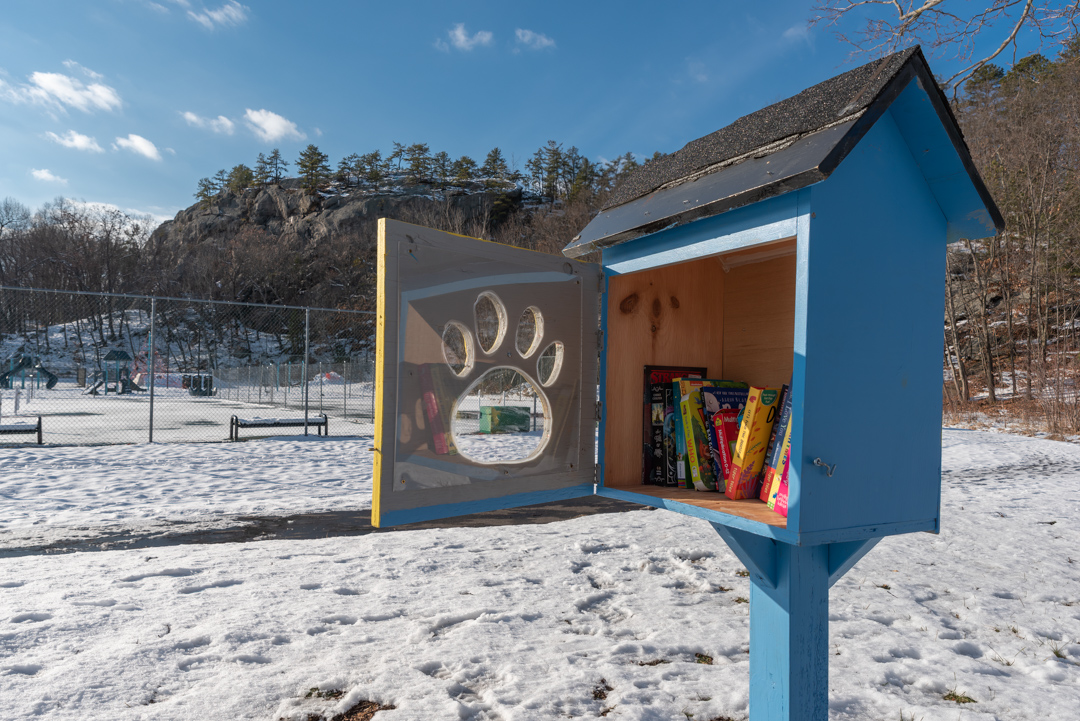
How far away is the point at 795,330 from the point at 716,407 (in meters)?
0.61

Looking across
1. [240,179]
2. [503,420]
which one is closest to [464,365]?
[503,420]

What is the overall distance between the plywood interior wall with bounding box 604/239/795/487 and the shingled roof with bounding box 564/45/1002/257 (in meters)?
0.25

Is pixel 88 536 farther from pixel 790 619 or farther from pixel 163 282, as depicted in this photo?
pixel 163 282

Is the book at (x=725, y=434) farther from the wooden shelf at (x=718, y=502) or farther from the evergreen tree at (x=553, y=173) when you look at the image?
the evergreen tree at (x=553, y=173)

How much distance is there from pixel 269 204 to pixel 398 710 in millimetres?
67376

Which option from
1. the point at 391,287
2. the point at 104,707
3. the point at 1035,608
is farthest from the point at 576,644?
the point at 1035,608

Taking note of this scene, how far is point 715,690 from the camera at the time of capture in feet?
8.34

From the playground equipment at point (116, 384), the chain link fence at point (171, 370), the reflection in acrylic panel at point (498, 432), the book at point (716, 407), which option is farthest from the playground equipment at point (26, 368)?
the book at point (716, 407)

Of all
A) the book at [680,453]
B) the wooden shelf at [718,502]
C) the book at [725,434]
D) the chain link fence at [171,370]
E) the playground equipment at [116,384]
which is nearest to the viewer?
the wooden shelf at [718,502]

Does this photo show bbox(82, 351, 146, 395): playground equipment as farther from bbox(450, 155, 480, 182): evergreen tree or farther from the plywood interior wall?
bbox(450, 155, 480, 182): evergreen tree

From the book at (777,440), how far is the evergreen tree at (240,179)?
241 ft

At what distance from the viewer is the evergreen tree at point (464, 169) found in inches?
2511

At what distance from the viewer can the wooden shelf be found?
1.50 m

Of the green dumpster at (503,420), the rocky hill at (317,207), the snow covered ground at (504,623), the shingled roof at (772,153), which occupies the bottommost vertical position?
the snow covered ground at (504,623)
